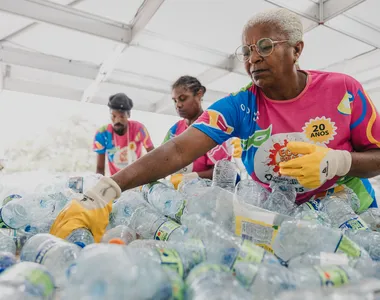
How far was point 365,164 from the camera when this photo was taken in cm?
124

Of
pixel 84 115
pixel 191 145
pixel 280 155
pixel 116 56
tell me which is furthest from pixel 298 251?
pixel 84 115

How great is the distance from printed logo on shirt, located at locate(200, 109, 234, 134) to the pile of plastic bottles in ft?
1.09

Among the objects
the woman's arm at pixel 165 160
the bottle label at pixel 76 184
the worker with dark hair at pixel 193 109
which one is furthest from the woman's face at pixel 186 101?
the woman's arm at pixel 165 160

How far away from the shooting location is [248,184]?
1435 millimetres

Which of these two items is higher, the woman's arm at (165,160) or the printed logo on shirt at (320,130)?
the printed logo on shirt at (320,130)

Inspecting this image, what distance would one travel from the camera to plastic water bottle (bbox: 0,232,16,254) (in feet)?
3.09

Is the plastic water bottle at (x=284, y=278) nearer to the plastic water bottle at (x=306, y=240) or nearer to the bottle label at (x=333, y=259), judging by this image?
the bottle label at (x=333, y=259)

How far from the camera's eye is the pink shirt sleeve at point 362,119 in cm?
131

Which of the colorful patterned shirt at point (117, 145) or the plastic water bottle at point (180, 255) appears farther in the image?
the colorful patterned shirt at point (117, 145)

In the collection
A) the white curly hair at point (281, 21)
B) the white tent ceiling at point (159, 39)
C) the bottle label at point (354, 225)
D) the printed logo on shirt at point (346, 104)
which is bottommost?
the bottle label at point (354, 225)

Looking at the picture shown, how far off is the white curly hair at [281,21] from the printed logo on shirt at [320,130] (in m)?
0.37

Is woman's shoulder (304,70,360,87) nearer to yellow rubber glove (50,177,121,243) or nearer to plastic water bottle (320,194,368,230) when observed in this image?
plastic water bottle (320,194,368,230)

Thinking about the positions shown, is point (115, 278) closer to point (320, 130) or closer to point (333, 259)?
point (333, 259)

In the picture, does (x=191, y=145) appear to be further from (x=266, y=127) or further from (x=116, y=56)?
(x=116, y=56)
